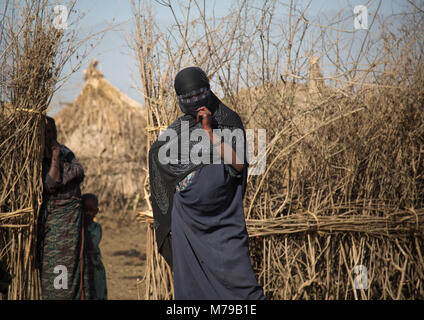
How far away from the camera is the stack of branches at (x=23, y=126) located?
3.39 metres

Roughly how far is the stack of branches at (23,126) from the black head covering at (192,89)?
1422 mm

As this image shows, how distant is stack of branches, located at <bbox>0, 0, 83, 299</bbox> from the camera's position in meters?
3.39

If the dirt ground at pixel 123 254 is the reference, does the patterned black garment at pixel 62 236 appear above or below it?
above

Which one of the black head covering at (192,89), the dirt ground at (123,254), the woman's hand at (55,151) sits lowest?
the dirt ground at (123,254)

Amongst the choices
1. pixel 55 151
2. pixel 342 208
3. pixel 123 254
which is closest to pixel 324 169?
pixel 342 208

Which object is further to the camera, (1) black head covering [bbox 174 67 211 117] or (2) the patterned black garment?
(2) the patterned black garment

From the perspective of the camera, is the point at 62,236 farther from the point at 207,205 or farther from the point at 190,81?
the point at 190,81

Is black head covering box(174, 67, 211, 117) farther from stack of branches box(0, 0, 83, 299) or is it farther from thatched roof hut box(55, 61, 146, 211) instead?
thatched roof hut box(55, 61, 146, 211)

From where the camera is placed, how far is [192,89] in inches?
99.7

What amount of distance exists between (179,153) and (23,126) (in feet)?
4.68

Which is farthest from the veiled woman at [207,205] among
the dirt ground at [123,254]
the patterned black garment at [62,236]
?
the dirt ground at [123,254]

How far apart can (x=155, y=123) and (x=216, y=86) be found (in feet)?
2.00

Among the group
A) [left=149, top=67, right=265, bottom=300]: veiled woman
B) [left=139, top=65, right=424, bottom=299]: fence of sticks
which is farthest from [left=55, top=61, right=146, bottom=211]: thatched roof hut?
[left=149, top=67, right=265, bottom=300]: veiled woman

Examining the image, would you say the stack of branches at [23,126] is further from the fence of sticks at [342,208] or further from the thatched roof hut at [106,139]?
the thatched roof hut at [106,139]
